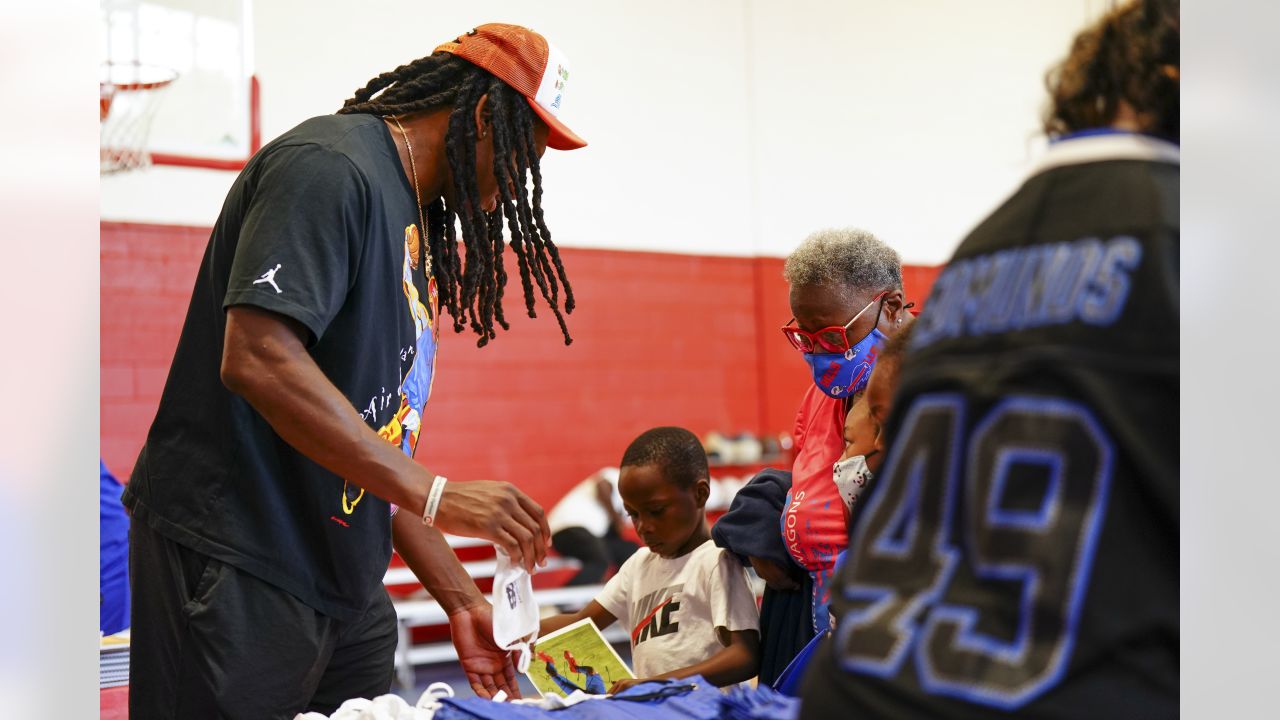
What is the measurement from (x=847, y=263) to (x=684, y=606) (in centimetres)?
92

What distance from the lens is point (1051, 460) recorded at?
2.55 ft

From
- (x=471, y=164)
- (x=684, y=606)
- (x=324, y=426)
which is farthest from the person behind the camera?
(x=684, y=606)

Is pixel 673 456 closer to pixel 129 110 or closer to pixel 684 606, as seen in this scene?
pixel 684 606

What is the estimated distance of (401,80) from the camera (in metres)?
2.15

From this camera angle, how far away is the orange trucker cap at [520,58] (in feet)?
6.73

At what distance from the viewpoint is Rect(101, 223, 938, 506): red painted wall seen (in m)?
6.29

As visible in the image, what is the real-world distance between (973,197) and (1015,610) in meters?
8.83

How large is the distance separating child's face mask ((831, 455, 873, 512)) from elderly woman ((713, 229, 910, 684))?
5 centimetres

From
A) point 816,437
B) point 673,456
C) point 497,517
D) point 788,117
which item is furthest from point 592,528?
point 497,517

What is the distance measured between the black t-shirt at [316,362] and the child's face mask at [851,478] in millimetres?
762

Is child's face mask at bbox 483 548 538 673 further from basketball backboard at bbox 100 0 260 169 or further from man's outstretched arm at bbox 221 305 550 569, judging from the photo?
basketball backboard at bbox 100 0 260 169

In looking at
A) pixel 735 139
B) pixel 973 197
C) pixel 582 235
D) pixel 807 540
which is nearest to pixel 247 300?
pixel 807 540
